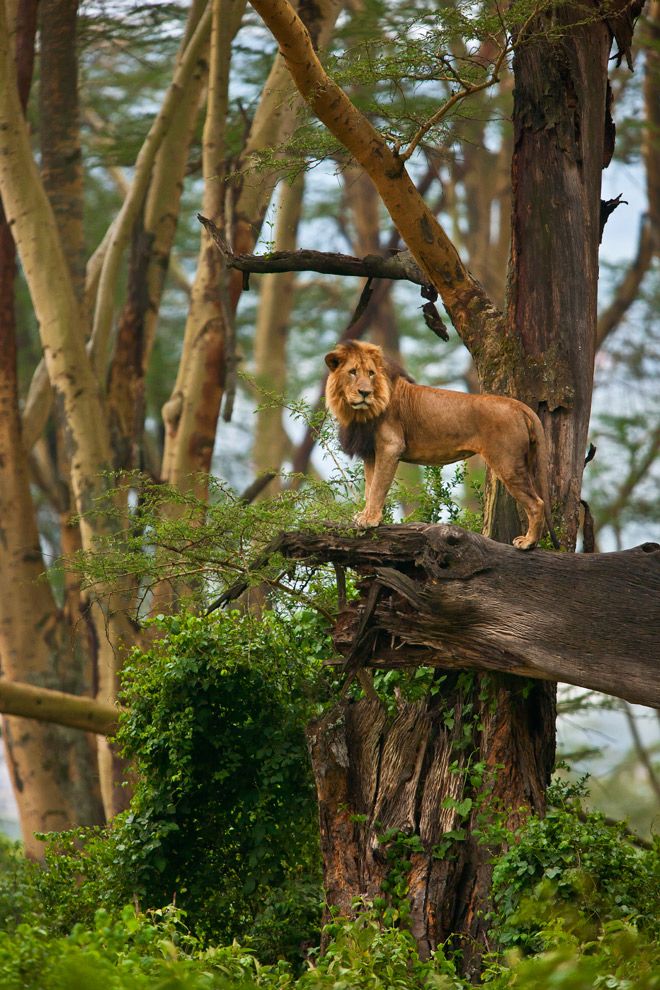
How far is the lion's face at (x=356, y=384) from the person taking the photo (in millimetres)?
6664

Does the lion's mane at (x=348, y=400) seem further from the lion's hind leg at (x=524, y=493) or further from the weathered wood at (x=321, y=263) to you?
the weathered wood at (x=321, y=263)

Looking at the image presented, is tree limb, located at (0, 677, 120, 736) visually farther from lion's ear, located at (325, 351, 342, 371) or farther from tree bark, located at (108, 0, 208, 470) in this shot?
lion's ear, located at (325, 351, 342, 371)

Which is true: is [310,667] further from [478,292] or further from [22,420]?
[22,420]

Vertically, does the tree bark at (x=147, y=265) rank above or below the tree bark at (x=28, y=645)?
above

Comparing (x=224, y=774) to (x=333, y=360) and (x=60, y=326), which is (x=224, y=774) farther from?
(x=60, y=326)

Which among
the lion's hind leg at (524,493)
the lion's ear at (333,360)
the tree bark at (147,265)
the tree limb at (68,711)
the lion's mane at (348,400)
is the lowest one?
the tree limb at (68,711)

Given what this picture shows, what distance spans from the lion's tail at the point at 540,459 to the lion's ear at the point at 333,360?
1.05 meters

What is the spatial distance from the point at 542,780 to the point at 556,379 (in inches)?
92.7

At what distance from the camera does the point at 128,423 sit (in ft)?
40.9

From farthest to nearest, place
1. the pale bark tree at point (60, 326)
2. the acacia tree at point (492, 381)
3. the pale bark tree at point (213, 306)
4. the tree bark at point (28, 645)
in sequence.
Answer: the tree bark at point (28, 645) → the pale bark tree at point (213, 306) → the pale bark tree at point (60, 326) → the acacia tree at point (492, 381)

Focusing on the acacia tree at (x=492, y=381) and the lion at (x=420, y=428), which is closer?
the lion at (x=420, y=428)

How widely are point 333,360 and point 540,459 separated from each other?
4.07 feet

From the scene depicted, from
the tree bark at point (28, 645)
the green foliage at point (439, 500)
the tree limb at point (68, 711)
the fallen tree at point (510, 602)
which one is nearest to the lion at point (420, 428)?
the fallen tree at point (510, 602)

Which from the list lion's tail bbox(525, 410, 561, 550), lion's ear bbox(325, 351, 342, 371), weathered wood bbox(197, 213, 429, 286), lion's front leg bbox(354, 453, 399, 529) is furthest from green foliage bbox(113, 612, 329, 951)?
weathered wood bbox(197, 213, 429, 286)
